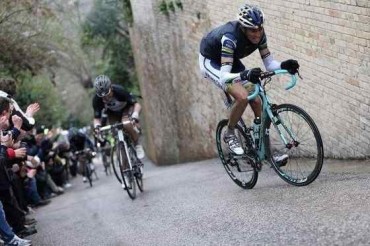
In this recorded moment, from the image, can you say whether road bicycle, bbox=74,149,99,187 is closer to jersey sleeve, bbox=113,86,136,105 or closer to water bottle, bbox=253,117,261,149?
jersey sleeve, bbox=113,86,136,105

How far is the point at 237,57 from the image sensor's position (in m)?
7.14

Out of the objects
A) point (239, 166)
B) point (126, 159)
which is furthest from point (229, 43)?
point (126, 159)

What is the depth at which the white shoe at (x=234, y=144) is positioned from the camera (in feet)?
24.3

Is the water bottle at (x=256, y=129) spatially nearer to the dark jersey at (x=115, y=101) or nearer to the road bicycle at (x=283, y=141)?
the road bicycle at (x=283, y=141)

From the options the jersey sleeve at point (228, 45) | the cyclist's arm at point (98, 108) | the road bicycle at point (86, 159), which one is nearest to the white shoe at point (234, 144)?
the jersey sleeve at point (228, 45)

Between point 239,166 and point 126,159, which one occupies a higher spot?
point 239,166

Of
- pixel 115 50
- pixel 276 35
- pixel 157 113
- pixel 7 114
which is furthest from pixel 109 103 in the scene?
pixel 115 50

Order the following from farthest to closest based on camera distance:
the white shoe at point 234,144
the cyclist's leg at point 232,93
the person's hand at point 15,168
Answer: the person's hand at point 15,168, the white shoe at point 234,144, the cyclist's leg at point 232,93

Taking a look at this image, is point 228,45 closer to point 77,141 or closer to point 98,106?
point 98,106

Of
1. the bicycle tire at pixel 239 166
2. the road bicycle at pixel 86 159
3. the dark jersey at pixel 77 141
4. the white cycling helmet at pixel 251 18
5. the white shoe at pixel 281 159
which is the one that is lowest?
the road bicycle at pixel 86 159

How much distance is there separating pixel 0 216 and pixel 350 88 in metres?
4.94

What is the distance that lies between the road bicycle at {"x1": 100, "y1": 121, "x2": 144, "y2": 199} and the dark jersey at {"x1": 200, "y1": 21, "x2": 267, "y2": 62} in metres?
3.21

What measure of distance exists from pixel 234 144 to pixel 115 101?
337 cm

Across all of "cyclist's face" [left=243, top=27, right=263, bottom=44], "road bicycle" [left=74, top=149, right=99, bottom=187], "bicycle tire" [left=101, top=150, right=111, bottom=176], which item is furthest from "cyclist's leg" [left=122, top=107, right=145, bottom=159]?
"bicycle tire" [left=101, top=150, right=111, bottom=176]
